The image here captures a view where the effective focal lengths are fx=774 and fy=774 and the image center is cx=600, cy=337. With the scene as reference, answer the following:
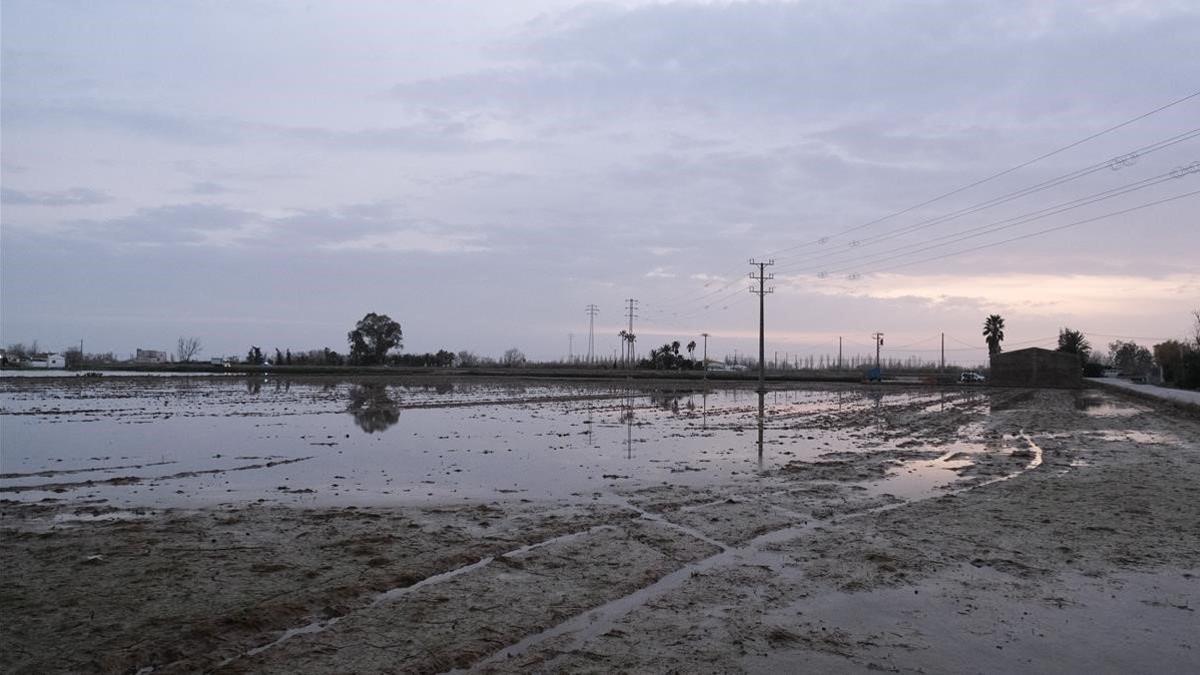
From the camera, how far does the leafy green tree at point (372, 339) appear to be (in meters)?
123

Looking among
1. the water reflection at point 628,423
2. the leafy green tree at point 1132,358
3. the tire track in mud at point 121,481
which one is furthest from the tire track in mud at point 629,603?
the leafy green tree at point 1132,358

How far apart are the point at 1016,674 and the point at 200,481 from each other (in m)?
13.7

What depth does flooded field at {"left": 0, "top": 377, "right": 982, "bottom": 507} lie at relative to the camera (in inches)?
542

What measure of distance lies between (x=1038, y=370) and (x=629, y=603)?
269 feet

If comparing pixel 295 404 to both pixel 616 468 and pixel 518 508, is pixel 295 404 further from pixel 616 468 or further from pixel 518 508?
pixel 518 508

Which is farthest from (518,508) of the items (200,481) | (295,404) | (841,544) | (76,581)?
(295,404)

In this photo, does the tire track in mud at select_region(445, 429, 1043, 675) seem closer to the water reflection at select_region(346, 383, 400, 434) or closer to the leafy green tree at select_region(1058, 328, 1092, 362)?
the water reflection at select_region(346, 383, 400, 434)

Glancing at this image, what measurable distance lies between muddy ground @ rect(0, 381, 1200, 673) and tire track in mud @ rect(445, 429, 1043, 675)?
0.03 m

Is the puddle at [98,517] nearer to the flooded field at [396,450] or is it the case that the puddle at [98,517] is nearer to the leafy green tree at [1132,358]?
the flooded field at [396,450]

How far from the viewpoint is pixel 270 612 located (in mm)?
6551

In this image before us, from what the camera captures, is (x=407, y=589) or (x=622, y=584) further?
(x=622, y=584)

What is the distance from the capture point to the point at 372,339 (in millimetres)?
123500

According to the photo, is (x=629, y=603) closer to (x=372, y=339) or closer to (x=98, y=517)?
(x=98, y=517)

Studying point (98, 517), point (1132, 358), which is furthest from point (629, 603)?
point (1132, 358)
